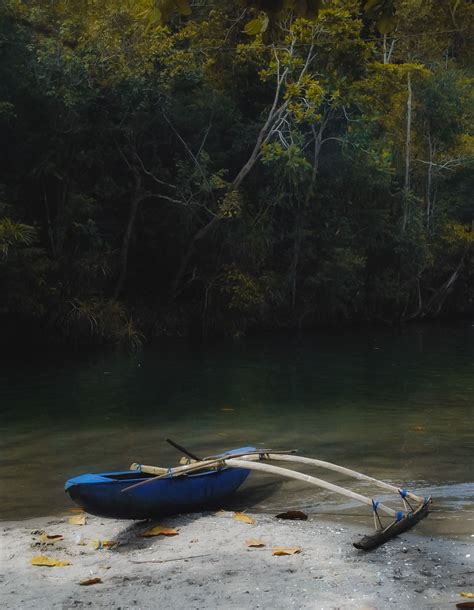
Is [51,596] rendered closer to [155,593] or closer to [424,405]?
[155,593]

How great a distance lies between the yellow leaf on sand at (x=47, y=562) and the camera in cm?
568

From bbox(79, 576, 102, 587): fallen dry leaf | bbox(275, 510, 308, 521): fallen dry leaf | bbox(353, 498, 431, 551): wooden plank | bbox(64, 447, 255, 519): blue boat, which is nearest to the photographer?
bbox(79, 576, 102, 587): fallen dry leaf

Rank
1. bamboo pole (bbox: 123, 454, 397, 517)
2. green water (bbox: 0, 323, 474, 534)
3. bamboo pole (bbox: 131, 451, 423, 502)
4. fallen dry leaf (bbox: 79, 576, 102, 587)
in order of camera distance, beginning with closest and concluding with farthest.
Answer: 1. fallen dry leaf (bbox: 79, 576, 102, 587)
2. bamboo pole (bbox: 123, 454, 397, 517)
3. bamboo pole (bbox: 131, 451, 423, 502)
4. green water (bbox: 0, 323, 474, 534)

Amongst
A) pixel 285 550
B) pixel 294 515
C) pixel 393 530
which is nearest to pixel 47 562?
pixel 285 550

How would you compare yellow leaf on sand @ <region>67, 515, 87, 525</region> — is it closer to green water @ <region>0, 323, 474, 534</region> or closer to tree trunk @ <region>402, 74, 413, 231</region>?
green water @ <region>0, 323, 474, 534</region>

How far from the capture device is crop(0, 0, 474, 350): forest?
63.6 feet

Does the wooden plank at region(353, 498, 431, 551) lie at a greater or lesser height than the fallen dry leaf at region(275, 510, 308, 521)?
greater

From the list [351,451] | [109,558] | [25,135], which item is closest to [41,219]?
[25,135]

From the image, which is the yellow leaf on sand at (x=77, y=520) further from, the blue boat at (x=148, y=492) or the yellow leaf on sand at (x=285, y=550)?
the yellow leaf on sand at (x=285, y=550)

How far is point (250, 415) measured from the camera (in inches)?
468

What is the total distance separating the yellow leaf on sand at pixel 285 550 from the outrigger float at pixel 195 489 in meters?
0.42

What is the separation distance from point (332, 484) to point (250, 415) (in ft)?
17.8

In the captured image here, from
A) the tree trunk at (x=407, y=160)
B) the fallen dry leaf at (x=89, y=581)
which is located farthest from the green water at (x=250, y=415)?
the tree trunk at (x=407, y=160)

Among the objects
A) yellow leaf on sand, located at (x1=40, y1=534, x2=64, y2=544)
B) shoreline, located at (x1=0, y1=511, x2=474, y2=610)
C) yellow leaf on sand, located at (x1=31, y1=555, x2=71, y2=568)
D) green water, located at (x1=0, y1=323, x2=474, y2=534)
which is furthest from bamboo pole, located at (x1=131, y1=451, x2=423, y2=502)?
yellow leaf on sand, located at (x1=31, y1=555, x2=71, y2=568)
